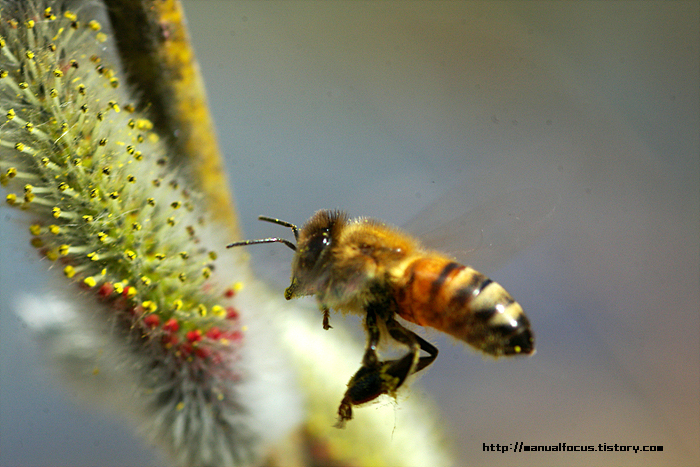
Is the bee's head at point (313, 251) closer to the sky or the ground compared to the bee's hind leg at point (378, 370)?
closer to the sky

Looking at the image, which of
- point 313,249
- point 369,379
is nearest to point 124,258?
point 313,249

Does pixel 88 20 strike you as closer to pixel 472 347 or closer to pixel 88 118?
pixel 88 118

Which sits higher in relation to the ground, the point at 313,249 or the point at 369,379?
the point at 313,249

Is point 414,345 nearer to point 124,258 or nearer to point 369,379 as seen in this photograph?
point 369,379

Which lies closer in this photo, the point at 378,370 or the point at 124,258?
the point at 378,370

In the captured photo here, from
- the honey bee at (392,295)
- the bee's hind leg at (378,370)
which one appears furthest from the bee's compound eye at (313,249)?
the bee's hind leg at (378,370)

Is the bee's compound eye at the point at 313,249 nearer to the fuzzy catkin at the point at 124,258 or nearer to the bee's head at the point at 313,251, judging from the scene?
the bee's head at the point at 313,251

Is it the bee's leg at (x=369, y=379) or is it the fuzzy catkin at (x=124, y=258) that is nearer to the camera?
the bee's leg at (x=369, y=379)
